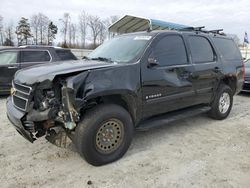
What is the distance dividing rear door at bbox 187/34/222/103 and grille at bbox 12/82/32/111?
3075 mm

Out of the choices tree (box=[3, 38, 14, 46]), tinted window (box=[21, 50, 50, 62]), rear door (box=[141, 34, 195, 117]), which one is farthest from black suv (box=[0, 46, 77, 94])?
tree (box=[3, 38, 14, 46])

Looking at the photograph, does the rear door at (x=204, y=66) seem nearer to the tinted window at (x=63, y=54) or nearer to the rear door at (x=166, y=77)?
the rear door at (x=166, y=77)

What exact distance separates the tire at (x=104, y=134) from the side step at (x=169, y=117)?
1.30 ft

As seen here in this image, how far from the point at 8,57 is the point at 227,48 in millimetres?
6637

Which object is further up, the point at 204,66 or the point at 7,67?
the point at 204,66

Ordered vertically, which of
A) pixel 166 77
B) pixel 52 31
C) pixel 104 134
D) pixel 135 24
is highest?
pixel 52 31

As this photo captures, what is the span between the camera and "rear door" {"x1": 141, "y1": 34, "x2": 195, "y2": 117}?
14.5 feet

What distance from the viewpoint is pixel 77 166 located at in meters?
3.89

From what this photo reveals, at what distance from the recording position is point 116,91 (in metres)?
3.93

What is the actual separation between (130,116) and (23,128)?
154cm

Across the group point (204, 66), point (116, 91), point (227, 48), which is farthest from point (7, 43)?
point (116, 91)

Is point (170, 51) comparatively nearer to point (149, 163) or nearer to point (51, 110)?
point (149, 163)

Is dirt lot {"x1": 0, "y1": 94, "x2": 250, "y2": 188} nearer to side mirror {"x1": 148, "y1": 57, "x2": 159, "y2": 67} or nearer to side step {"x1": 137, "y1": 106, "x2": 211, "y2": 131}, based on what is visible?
side step {"x1": 137, "y1": 106, "x2": 211, "y2": 131}

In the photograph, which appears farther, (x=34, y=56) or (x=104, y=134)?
(x=34, y=56)
